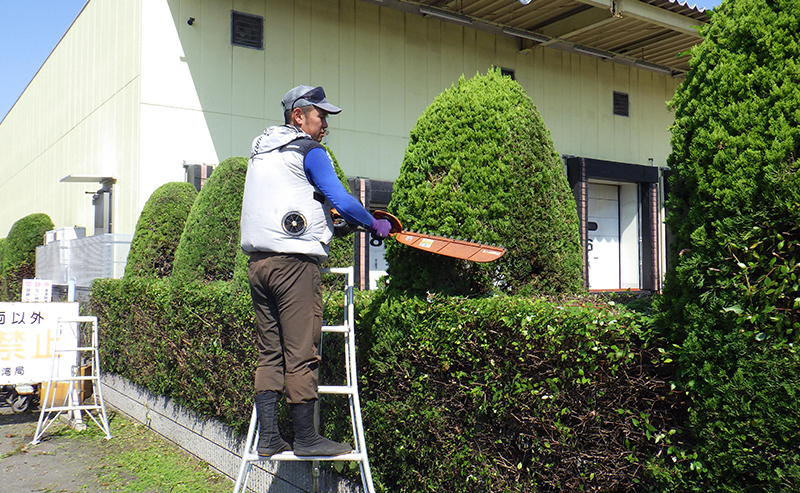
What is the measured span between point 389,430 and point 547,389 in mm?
1204

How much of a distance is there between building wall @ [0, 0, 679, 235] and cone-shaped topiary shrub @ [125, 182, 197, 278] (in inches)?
98.5

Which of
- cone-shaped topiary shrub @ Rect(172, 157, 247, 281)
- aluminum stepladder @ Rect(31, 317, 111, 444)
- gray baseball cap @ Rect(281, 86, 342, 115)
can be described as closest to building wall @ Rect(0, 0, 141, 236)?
aluminum stepladder @ Rect(31, 317, 111, 444)

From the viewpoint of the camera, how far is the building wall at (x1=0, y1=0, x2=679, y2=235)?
11914 mm

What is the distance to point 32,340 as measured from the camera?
852 centimetres

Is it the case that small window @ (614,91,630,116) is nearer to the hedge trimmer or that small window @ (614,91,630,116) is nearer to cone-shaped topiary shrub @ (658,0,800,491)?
the hedge trimmer

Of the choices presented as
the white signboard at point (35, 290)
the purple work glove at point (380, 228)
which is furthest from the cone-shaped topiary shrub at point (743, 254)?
the white signboard at point (35, 290)

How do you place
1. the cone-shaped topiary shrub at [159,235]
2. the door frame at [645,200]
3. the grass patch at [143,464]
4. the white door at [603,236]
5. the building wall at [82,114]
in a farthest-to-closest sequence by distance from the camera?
the white door at [603,236] < the door frame at [645,200] < the building wall at [82,114] < the cone-shaped topiary shrub at [159,235] < the grass patch at [143,464]

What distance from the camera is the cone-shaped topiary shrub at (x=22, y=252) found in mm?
17984

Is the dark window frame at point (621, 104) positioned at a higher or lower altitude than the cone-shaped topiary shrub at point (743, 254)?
higher

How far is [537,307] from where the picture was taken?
3.33 m

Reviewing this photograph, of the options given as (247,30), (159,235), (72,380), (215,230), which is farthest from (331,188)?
(247,30)

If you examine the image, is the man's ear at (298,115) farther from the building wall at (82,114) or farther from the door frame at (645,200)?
the door frame at (645,200)

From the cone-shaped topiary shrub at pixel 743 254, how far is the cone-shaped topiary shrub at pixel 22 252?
18692 millimetres

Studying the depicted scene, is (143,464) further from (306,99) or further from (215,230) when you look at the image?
(306,99)
